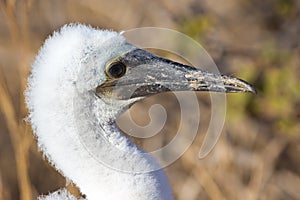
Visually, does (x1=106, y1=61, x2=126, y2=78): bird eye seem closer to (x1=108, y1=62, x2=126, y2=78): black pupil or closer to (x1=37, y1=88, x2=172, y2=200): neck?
(x1=108, y1=62, x2=126, y2=78): black pupil

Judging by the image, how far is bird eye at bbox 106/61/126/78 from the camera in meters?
3.15

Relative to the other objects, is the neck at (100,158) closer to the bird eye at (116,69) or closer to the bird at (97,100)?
the bird at (97,100)

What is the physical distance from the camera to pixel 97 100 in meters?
3.14

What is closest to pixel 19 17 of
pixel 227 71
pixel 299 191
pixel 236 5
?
pixel 227 71

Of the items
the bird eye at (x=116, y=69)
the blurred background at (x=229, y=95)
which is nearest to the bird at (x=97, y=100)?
the bird eye at (x=116, y=69)

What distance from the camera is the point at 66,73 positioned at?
3041 mm

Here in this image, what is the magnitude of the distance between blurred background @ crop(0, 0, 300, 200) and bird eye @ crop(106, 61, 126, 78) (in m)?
2.05

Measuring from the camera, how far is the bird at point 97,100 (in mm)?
3037

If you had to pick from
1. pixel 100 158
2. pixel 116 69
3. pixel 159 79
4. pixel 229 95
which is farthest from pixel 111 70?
pixel 229 95

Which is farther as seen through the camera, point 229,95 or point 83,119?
point 229,95

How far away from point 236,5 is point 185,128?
1181 millimetres

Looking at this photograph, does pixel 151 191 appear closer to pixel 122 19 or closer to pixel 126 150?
pixel 126 150

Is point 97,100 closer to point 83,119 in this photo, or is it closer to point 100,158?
point 83,119

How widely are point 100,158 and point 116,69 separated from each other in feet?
1.09
